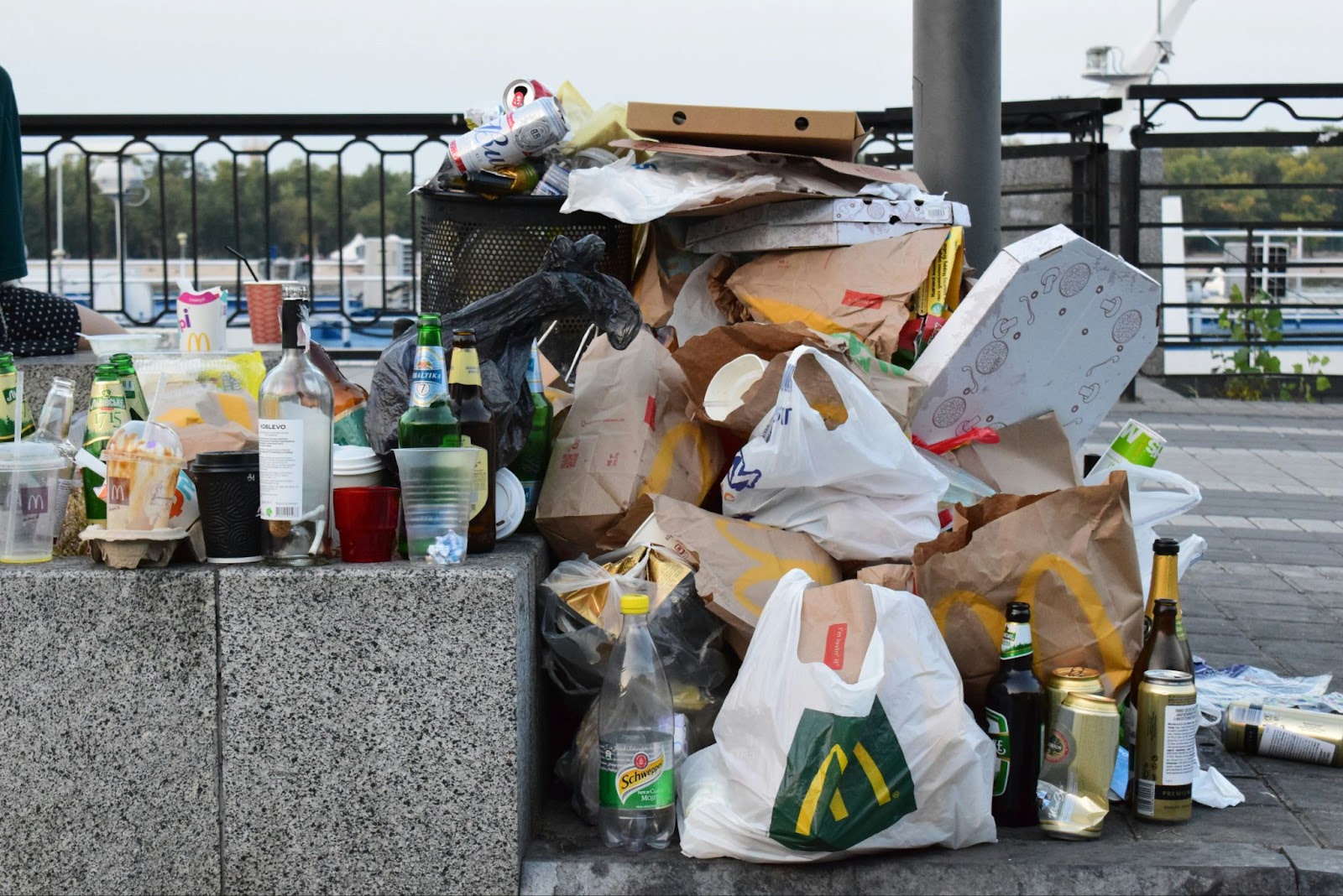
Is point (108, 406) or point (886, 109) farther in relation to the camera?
point (886, 109)

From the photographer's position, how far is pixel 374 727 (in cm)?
245

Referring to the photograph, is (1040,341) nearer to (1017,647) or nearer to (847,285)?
(847,285)

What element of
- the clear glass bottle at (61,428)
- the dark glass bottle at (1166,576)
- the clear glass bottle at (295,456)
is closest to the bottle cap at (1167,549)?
the dark glass bottle at (1166,576)

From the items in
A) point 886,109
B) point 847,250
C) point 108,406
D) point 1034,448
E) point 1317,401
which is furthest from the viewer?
point 1317,401

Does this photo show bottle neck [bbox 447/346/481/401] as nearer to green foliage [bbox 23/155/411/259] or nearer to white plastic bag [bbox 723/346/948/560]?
white plastic bag [bbox 723/346/948/560]

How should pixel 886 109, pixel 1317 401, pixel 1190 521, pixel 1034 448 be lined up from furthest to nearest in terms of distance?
1. pixel 1317 401
2. pixel 886 109
3. pixel 1190 521
4. pixel 1034 448

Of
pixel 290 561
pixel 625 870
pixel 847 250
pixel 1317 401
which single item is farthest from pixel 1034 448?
pixel 1317 401

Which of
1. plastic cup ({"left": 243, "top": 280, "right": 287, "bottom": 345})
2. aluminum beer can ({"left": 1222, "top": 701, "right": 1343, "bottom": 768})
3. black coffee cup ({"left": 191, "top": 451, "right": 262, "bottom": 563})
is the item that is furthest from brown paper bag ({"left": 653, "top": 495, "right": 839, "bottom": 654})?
plastic cup ({"left": 243, "top": 280, "right": 287, "bottom": 345})

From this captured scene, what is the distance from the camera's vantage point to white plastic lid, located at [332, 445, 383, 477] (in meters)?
2.58

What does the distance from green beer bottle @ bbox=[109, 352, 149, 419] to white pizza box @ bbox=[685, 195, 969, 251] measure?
162 centimetres

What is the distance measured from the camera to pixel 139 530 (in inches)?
96.0

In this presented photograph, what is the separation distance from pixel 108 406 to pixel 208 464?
41 centimetres

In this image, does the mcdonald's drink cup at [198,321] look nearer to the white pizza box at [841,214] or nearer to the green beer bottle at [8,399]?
the green beer bottle at [8,399]

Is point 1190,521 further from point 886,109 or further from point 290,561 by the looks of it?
point 290,561
